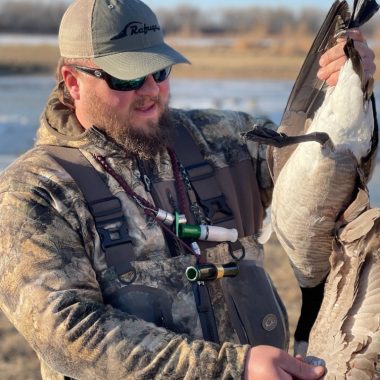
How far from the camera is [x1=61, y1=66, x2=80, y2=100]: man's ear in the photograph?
3586 mm

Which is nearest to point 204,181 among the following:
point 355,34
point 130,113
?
point 130,113

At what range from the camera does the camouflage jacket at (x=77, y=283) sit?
275 centimetres

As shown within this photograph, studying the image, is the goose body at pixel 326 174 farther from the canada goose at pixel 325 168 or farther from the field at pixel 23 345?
the field at pixel 23 345

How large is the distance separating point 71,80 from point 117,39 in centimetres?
34

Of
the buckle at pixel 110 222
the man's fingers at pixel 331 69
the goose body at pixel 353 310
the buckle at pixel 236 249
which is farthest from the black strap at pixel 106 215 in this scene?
the man's fingers at pixel 331 69

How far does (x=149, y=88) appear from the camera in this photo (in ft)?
11.4

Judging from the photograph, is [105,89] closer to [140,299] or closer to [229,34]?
[140,299]

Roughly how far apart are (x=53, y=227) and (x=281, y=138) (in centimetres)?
94

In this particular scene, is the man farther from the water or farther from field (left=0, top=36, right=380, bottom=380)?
the water

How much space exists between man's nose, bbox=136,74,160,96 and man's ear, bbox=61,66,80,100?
1.04 ft

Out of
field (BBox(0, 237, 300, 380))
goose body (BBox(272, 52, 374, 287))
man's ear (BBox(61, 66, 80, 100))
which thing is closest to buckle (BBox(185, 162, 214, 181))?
goose body (BBox(272, 52, 374, 287))

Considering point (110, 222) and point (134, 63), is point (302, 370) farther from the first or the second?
point (134, 63)

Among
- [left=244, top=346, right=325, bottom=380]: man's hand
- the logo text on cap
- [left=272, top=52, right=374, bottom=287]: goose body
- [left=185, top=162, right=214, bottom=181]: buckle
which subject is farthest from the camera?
[left=185, top=162, right=214, bottom=181]: buckle

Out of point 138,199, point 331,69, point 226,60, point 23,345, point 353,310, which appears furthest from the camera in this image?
point 226,60
